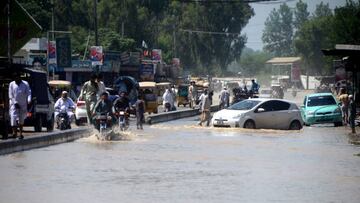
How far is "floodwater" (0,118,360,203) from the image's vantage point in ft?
45.1

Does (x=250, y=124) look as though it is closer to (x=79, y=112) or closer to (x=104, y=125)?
(x=79, y=112)

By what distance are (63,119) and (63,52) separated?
2712 cm

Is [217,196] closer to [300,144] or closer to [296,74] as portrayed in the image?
[300,144]

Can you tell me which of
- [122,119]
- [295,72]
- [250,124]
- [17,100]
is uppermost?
[295,72]

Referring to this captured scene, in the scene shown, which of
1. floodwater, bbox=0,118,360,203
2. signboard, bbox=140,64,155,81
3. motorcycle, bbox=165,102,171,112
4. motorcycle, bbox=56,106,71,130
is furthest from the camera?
signboard, bbox=140,64,155,81

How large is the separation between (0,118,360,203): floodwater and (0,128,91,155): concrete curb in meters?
0.36

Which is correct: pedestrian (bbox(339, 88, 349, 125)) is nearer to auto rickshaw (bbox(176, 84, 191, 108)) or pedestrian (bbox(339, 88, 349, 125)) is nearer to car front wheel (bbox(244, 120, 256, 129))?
car front wheel (bbox(244, 120, 256, 129))

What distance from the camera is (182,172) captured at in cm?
1719

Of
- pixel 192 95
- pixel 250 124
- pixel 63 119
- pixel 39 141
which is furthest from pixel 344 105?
pixel 192 95

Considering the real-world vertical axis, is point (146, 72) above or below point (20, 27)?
below

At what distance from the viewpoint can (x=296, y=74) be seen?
16938 centimetres

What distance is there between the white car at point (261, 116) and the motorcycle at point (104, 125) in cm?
1006

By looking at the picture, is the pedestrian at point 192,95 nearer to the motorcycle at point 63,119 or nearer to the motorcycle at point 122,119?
the motorcycle at point 63,119

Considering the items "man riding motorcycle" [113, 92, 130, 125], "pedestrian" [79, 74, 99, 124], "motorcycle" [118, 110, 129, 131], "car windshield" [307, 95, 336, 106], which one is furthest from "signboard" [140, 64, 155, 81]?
"pedestrian" [79, 74, 99, 124]
